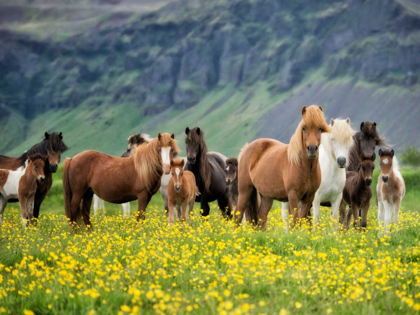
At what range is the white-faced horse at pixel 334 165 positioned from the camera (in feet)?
41.1

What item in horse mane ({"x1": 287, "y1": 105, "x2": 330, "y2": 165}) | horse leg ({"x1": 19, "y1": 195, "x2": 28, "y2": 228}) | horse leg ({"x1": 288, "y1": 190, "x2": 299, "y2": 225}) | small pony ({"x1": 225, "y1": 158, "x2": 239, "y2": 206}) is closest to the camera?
horse mane ({"x1": 287, "y1": 105, "x2": 330, "y2": 165})

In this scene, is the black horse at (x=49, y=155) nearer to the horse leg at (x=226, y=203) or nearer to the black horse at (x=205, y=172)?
the black horse at (x=205, y=172)

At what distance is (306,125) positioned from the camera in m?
11.6

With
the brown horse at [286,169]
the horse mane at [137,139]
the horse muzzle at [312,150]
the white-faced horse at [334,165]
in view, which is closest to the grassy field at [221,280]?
the brown horse at [286,169]

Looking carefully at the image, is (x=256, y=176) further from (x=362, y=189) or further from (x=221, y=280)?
(x=221, y=280)

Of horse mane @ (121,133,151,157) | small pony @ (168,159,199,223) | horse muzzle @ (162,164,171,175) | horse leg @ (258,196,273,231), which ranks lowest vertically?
horse leg @ (258,196,273,231)

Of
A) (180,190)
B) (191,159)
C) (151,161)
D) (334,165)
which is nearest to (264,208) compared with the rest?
(334,165)

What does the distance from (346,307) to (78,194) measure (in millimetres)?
9994

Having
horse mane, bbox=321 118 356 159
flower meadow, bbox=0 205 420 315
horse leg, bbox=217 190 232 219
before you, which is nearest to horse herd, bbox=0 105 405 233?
horse mane, bbox=321 118 356 159

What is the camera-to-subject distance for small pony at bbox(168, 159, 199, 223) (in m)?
14.6

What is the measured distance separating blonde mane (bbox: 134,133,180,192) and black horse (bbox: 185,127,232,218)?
1091 millimetres

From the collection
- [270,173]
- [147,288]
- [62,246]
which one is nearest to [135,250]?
[62,246]

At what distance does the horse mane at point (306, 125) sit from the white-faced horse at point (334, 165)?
3.47ft

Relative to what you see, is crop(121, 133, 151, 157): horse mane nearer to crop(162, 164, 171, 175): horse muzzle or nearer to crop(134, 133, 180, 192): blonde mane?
crop(134, 133, 180, 192): blonde mane
